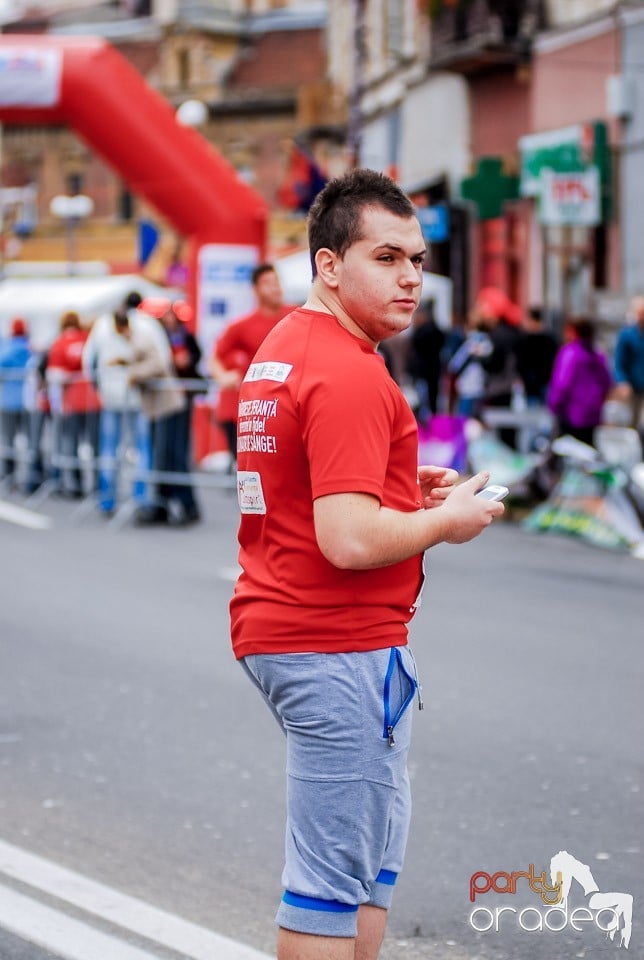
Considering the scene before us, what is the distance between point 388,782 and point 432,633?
6.58m

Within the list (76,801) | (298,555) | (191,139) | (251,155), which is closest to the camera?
(298,555)

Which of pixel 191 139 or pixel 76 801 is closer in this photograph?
pixel 76 801

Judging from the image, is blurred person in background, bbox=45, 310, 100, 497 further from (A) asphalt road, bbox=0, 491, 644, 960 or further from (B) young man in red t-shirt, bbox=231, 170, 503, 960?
(B) young man in red t-shirt, bbox=231, 170, 503, 960

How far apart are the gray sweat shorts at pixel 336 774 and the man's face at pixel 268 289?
415 inches

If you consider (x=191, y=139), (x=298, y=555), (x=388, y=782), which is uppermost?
(x=191, y=139)

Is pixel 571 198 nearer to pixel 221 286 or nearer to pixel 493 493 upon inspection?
pixel 221 286

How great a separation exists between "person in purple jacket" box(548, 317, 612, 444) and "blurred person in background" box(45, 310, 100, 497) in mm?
4183

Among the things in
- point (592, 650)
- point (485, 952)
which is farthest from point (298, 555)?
point (592, 650)

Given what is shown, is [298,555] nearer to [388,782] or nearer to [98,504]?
[388,782]

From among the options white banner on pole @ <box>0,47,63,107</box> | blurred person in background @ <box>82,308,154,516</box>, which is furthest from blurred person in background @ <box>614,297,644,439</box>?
white banner on pole @ <box>0,47,63,107</box>

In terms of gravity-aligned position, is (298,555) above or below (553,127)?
below

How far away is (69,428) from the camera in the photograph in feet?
57.9

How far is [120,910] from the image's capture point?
503cm

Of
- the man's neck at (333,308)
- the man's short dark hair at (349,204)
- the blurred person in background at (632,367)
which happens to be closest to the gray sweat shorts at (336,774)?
the man's neck at (333,308)
